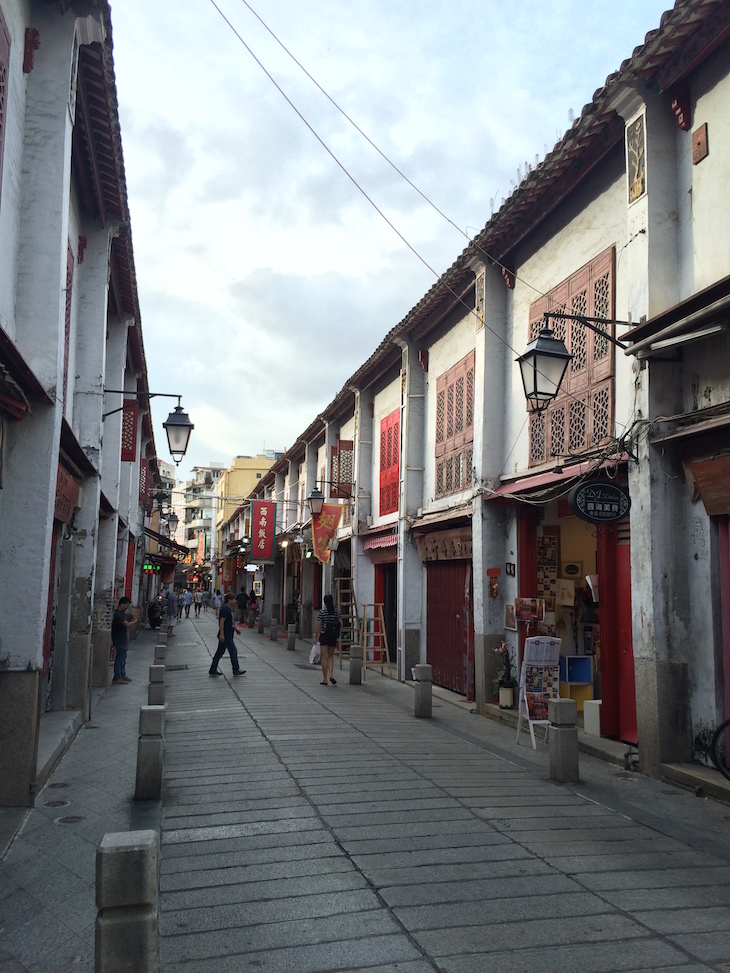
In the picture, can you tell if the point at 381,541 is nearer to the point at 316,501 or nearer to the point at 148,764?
the point at 316,501

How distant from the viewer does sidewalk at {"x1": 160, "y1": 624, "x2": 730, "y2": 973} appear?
4301 millimetres

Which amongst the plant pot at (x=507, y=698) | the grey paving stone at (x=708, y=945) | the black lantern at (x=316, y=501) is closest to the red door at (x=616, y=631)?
the plant pot at (x=507, y=698)

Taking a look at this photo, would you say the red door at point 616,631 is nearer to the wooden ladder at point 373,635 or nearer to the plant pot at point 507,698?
the plant pot at point 507,698

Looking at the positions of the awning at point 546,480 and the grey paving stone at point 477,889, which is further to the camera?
the awning at point 546,480

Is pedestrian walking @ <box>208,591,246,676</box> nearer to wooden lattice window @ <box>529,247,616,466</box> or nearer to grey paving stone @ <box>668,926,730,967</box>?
wooden lattice window @ <box>529,247,616,466</box>

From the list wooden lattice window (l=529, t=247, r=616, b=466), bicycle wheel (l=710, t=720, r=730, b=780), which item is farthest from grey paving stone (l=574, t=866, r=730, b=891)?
wooden lattice window (l=529, t=247, r=616, b=466)

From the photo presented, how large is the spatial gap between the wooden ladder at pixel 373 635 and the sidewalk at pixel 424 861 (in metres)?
9.21

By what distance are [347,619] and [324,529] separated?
8.95 feet

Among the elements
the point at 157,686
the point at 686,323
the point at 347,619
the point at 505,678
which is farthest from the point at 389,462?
the point at 686,323

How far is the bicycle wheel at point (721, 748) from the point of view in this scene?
7648mm

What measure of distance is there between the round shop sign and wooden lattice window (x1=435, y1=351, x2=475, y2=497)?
5.37 meters

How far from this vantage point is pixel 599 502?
9023 mm

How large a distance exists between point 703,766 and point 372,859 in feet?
14.5

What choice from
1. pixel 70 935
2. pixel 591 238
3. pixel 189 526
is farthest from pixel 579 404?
pixel 189 526
